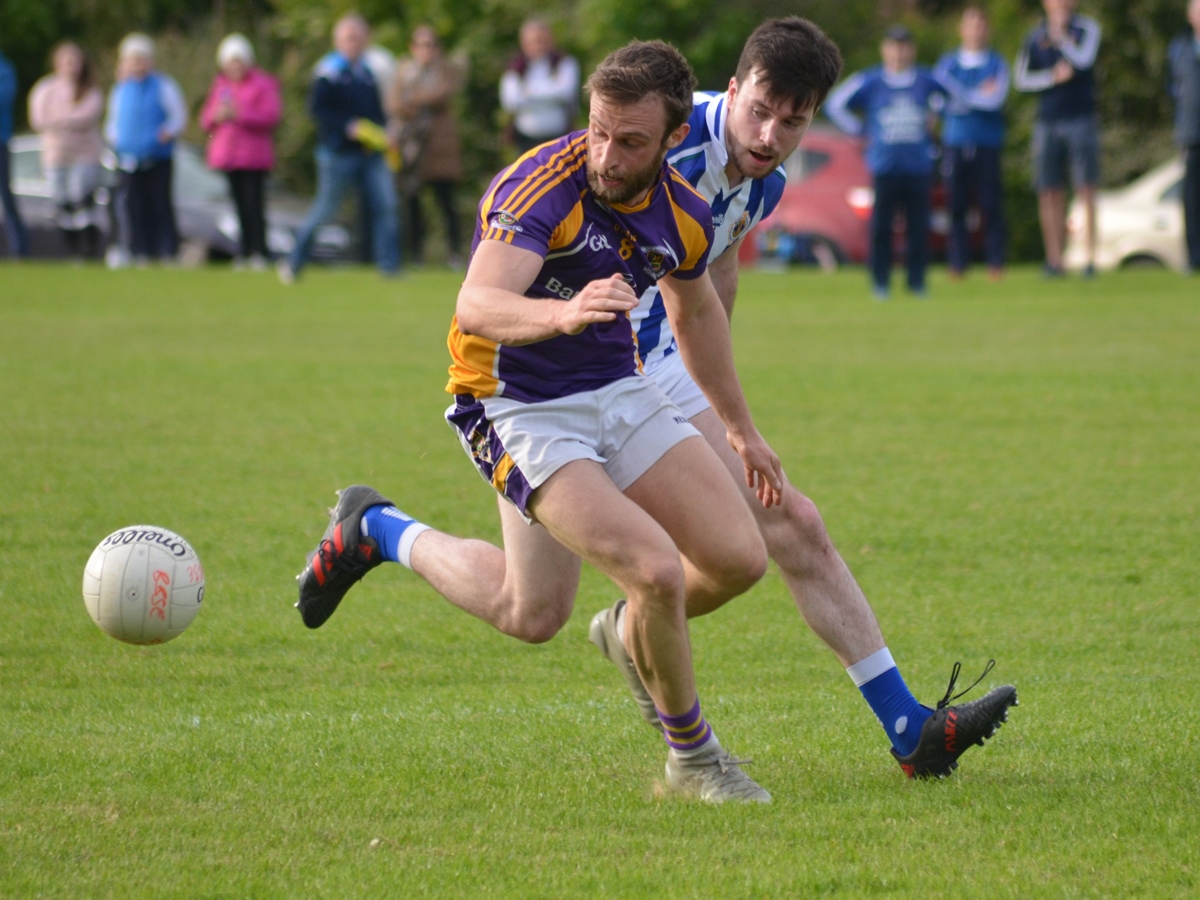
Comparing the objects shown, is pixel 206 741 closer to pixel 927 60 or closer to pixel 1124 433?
pixel 1124 433

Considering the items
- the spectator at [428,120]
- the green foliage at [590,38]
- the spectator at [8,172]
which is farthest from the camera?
the green foliage at [590,38]

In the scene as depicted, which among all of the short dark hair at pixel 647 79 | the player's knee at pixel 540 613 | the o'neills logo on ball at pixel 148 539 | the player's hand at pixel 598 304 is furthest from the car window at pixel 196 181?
the player's hand at pixel 598 304

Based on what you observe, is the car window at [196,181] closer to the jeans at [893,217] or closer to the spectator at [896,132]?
the spectator at [896,132]

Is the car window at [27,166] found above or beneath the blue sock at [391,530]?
above

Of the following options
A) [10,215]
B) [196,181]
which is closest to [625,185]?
[10,215]

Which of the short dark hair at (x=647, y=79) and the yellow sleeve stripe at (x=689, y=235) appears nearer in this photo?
the short dark hair at (x=647, y=79)

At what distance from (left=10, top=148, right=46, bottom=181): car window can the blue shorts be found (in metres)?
12.7

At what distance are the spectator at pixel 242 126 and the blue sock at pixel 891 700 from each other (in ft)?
47.4

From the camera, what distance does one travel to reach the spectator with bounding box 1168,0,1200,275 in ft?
52.4

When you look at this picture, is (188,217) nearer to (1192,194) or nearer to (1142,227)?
(1142,227)

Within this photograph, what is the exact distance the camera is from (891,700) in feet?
15.3

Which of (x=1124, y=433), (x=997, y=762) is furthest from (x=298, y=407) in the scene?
(x=997, y=762)

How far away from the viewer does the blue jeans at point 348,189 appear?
54.7 feet

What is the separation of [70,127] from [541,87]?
541 cm
